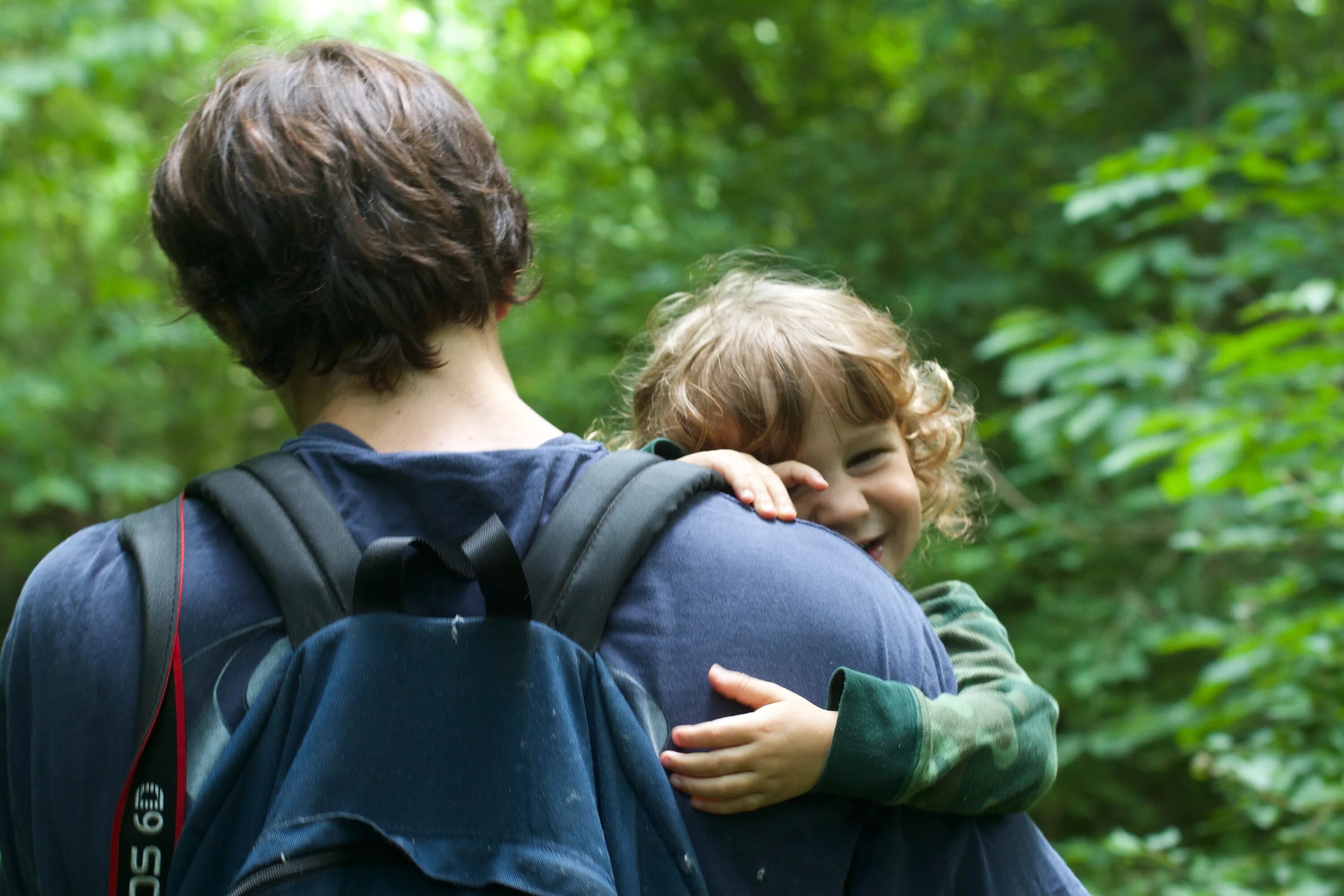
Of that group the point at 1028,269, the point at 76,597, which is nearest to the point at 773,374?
the point at 76,597

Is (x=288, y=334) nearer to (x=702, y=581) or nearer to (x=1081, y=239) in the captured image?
(x=702, y=581)

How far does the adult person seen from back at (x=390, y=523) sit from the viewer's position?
3.21 ft

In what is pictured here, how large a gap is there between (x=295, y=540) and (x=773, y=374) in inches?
26.4

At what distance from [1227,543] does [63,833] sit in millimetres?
2522

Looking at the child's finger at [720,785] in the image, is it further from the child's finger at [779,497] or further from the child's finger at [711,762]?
the child's finger at [779,497]

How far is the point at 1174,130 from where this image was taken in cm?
386

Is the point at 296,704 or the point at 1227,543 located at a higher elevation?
the point at 296,704

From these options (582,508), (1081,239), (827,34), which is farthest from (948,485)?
(827,34)

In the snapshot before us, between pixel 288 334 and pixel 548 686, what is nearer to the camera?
pixel 548 686

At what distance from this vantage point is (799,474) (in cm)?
139

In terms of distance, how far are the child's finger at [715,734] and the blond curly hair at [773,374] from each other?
544mm

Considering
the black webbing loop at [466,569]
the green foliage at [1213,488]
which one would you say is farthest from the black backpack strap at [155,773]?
the green foliage at [1213,488]

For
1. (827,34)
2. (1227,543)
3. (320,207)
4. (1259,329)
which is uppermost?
(320,207)

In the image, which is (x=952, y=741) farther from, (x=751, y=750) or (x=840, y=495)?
(x=840, y=495)
